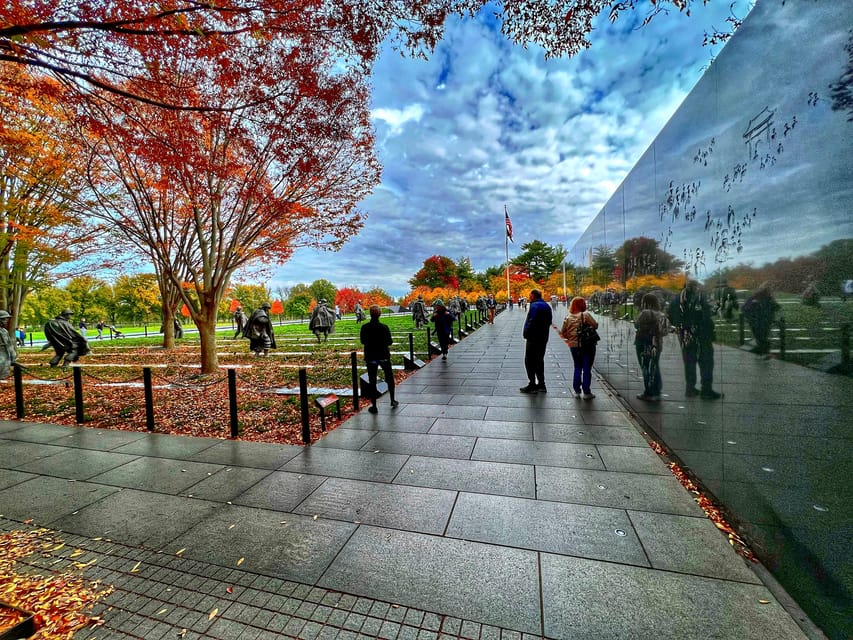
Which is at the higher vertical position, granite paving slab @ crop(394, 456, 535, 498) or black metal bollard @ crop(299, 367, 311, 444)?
black metal bollard @ crop(299, 367, 311, 444)

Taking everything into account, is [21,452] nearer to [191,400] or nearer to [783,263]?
[191,400]

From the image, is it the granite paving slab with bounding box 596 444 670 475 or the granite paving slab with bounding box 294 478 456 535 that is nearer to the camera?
the granite paving slab with bounding box 294 478 456 535

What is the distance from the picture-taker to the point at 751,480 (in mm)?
2822

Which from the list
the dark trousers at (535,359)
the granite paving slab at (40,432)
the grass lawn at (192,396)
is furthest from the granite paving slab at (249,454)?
the dark trousers at (535,359)

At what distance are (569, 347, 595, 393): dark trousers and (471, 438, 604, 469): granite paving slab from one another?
2.53 metres

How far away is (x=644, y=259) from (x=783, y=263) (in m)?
3.17

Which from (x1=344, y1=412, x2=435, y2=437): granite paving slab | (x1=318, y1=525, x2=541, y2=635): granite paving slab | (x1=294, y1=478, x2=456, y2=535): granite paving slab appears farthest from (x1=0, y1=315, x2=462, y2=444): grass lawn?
(x1=318, y1=525, x2=541, y2=635): granite paving slab

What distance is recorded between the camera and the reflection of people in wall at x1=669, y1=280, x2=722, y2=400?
11.3ft

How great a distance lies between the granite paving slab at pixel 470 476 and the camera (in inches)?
145

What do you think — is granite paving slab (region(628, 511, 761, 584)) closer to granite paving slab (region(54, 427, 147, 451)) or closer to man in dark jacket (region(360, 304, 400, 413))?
man in dark jacket (region(360, 304, 400, 413))

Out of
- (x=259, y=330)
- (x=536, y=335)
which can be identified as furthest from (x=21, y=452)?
(x=259, y=330)

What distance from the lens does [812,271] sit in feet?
7.11

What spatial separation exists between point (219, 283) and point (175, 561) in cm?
1019

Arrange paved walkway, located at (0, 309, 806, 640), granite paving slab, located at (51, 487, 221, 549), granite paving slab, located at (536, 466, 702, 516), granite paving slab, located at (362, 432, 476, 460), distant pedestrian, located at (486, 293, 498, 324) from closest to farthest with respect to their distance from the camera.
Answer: paved walkway, located at (0, 309, 806, 640) → granite paving slab, located at (51, 487, 221, 549) → granite paving slab, located at (536, 466, 702, 516) → granite paving slab, located at (362, 432, 476, 460) → distant pedestrian, located at (486, 293, 498, 324)
